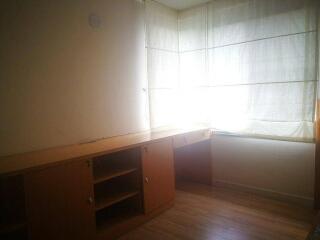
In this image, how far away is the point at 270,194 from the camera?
A: 2.80 m

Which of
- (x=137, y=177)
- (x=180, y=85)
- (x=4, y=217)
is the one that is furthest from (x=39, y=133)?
(x=180, y=85)

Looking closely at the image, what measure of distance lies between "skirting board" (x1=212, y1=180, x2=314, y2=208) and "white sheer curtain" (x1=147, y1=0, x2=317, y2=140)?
2.15ft

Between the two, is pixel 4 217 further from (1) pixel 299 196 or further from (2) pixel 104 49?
(1) pixel 299 196

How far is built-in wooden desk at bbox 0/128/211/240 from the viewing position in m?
1.55

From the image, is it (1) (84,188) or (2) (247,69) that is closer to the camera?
(1) (84,188)

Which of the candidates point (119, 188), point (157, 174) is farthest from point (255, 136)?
point (119, 188)

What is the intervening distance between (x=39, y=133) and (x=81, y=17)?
113 cm

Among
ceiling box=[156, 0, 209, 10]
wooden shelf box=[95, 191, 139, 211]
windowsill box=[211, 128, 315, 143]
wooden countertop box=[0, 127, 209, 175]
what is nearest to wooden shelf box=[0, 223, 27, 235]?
wooden countertop box=[0, 127, 209, 175]

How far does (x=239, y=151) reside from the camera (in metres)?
2.99

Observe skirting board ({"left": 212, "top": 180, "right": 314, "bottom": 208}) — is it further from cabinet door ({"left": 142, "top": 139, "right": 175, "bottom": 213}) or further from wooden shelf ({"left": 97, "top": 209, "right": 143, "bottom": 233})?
wooden shelf ({"left": 97, "top": 209, "right": 143, "bottom": 233})

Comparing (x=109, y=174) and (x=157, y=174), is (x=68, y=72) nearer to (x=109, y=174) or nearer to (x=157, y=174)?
(x=109, y=174)

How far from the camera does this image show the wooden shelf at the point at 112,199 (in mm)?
1988

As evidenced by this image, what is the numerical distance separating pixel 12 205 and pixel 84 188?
0.48 m

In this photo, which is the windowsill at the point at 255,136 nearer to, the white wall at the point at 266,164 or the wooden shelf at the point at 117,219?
the white wall at the point at 266,164
